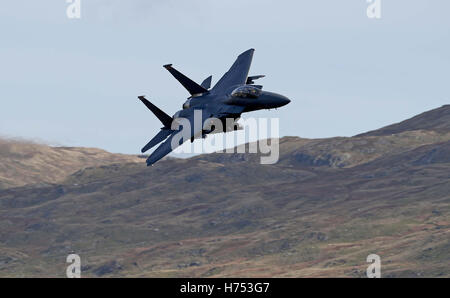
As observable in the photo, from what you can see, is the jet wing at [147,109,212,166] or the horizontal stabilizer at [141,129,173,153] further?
the horizontal stabilizer at [141,129,173,153]

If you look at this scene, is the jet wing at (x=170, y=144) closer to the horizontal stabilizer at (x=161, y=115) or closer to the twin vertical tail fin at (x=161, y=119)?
the twin vertical tail fin at (x=161, y=119)

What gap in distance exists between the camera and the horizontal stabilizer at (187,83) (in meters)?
65.7

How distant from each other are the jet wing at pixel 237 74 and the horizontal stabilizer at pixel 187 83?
4058mm

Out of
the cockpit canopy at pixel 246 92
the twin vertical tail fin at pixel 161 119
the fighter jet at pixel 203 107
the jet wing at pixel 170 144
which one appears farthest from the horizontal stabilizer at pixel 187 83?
the cockpit canopy at pixel 246 92

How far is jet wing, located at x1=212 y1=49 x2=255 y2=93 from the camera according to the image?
236ft

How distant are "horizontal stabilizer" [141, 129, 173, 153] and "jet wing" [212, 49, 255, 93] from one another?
321 inches

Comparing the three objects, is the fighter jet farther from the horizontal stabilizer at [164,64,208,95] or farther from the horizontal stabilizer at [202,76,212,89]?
the horizontal stabilizer at [202,76,212,89]

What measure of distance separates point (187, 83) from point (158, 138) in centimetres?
591

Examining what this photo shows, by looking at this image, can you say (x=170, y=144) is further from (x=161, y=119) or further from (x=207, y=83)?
(x=207, y=83)

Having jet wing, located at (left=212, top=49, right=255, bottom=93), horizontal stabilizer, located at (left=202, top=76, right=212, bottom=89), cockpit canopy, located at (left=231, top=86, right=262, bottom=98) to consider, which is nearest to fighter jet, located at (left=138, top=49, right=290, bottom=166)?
cockpit canopy, located at (left=231, top=86, right=262, bottom=98)
